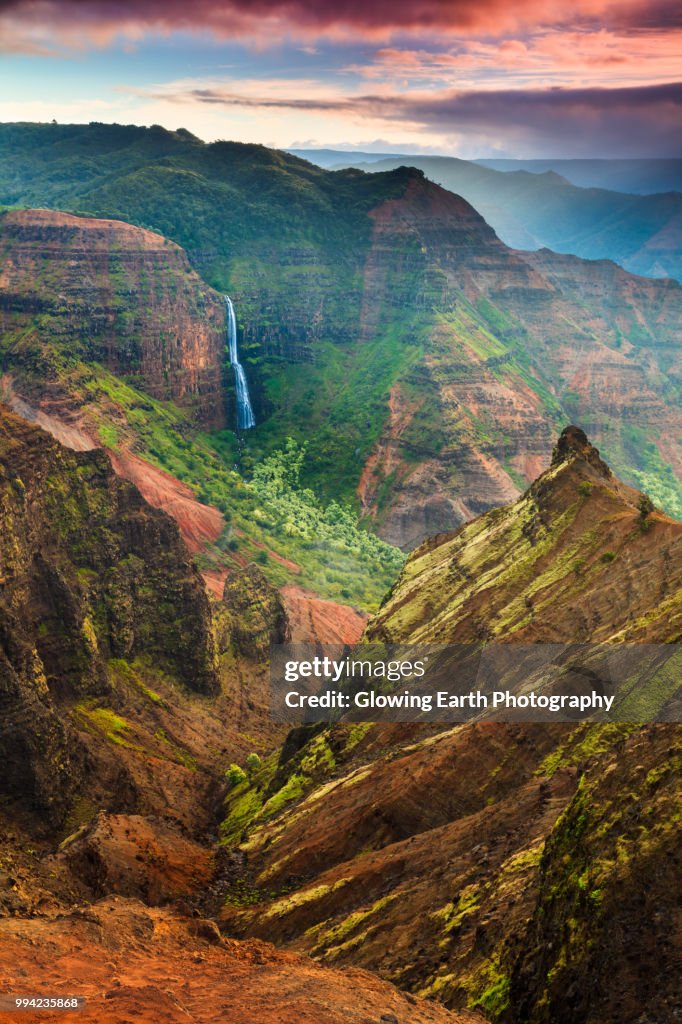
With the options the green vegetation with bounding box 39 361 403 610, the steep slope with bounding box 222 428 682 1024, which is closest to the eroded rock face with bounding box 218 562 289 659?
the green vegetation with bounding box 39 361 403 610

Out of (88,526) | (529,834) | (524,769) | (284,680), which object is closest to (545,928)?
(529,834)

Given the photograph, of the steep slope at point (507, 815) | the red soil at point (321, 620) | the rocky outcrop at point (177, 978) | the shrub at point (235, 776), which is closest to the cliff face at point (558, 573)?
the steep slope at point (507, 815)

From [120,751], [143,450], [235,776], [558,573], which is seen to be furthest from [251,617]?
[143,450]

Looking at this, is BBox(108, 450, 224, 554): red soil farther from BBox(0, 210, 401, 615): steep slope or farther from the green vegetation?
the green vegetation

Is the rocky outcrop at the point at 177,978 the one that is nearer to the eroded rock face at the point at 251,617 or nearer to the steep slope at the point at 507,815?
the steep slope at the point at 507,815

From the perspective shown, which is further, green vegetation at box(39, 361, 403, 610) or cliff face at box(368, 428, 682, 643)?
green vegetation at box(39, 361, 403, 610)

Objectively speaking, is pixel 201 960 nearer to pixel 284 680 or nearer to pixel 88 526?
pixel 88 526
